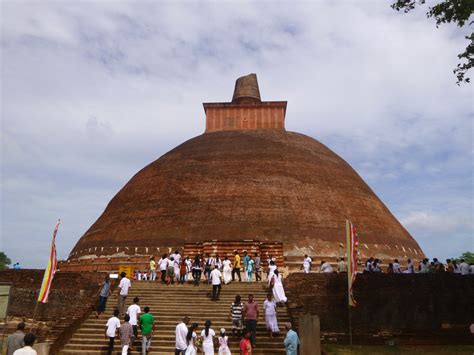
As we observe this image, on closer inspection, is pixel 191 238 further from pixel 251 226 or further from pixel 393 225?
pixel 393 225

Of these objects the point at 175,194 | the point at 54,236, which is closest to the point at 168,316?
the point at 54,236

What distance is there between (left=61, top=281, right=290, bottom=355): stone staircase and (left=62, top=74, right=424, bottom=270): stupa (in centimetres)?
448

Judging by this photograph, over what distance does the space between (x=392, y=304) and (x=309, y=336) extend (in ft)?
16.2

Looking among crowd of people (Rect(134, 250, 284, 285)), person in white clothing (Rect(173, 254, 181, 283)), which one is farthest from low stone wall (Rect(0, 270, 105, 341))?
person in white clothing (Rect(173, 254, 181, 283))

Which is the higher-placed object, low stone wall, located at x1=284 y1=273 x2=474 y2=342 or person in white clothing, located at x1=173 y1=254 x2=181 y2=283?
person in white clothing, located at x1=173 y1=254 x2=181 y2=283

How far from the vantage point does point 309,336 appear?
826cm

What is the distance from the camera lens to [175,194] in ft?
76.0

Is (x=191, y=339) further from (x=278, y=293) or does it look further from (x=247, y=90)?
(x=247, y=90)

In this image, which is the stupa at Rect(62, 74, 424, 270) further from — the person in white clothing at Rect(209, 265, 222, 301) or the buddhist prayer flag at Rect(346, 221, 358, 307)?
the buddhist prayer flag at Rect(346, 221, 358, 307)

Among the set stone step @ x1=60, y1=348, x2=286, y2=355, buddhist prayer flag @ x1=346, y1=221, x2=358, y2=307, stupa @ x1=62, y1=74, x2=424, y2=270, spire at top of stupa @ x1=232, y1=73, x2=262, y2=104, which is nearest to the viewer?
stone step @ x1=60, y1=348, x2=286, y2=355

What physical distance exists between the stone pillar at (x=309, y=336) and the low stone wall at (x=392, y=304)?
3489 mm

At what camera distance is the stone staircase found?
31.5 feet

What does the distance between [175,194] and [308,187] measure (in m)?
6.70

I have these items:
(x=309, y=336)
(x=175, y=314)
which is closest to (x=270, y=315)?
(x=309, y=336)
